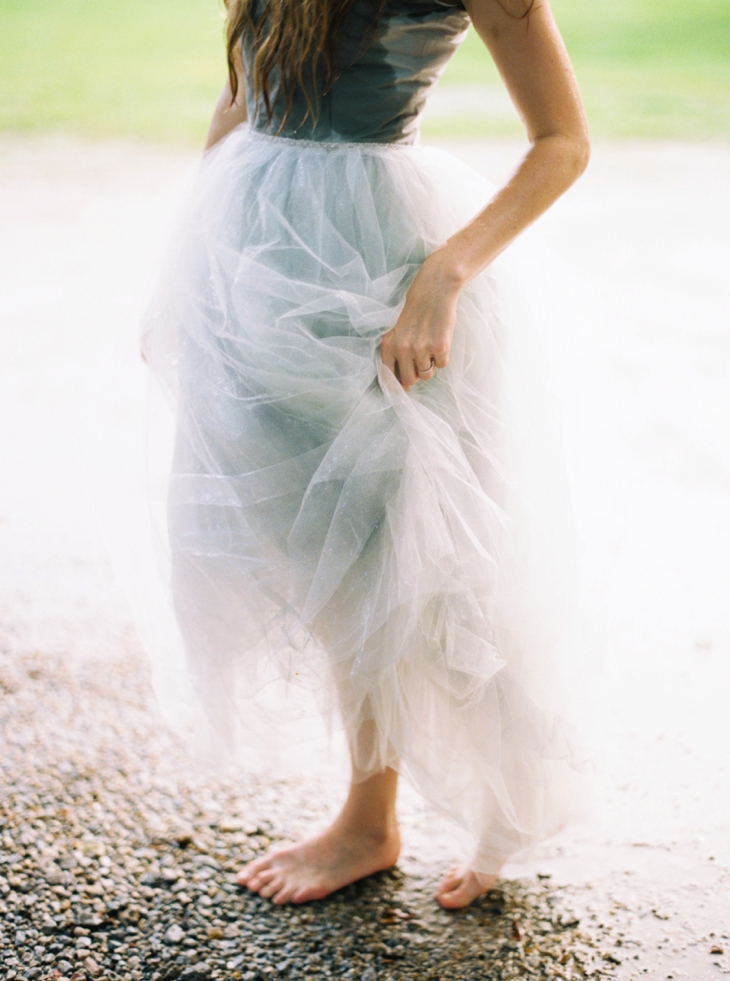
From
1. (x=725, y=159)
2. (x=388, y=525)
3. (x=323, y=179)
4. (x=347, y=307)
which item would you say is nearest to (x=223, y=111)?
(x=323, y=179)

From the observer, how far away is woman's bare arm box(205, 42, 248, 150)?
1250mm

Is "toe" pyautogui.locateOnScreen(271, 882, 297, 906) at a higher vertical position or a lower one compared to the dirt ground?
lower

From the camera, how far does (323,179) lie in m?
1.07

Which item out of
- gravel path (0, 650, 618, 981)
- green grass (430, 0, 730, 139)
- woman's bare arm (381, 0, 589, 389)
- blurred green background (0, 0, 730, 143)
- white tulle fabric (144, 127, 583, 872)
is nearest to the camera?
woman's bare arm (381, 0, 589, 389)

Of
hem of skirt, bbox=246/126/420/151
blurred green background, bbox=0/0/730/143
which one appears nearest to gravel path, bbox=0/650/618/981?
hem of skirt, bbox=246/126/420/151

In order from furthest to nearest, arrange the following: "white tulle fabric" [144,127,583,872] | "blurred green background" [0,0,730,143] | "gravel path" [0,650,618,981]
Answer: "blurred green background" [0,0,730,143], "gravel path" [0,650,618,981], "white tulle fabric" [144,127,583,872]

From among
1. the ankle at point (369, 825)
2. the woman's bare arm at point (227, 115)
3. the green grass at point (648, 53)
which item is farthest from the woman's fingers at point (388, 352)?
the green grass at point (648, 53)

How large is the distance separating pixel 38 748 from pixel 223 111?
109 centimetres

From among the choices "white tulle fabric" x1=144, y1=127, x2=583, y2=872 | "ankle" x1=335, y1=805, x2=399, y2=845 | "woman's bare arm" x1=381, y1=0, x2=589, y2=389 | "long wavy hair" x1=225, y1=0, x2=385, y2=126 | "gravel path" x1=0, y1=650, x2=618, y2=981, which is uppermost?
"long wavy hair" x1=225, y1=0, x2=385, y2=126

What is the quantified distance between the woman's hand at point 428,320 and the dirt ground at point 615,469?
31 centimetres

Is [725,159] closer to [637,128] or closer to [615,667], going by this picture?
[637,128]

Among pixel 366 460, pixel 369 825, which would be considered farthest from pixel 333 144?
pixel 369 825

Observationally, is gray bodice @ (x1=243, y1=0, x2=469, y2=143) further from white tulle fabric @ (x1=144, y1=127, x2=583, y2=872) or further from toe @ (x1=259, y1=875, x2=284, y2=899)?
toe @ (x1=259, y1=875, x2=284, y2=899)

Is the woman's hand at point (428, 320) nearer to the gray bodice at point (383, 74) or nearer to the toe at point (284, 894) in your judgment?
the gray bodice at point (383, 74)
